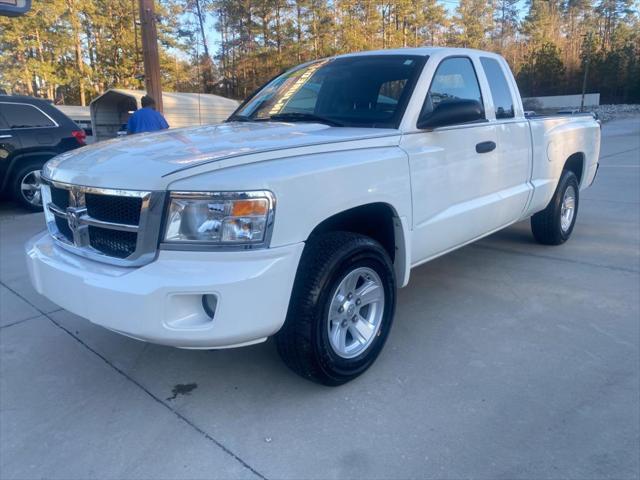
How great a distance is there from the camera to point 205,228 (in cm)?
235

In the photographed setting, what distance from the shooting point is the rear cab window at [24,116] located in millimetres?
8109

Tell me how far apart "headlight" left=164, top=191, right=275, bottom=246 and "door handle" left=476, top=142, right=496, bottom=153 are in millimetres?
2033

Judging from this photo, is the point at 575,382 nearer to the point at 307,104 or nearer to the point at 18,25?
the point at 307,104

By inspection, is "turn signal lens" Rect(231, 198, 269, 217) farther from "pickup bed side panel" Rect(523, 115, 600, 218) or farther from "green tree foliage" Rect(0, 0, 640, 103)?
"green tree foliage" Rect(0, 0, 640, 103)

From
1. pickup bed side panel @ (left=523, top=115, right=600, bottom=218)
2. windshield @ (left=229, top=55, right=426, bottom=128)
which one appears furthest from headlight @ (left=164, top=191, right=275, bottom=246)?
pickup bed side panel @ (left=523, top=115, right=600, bottom=218)

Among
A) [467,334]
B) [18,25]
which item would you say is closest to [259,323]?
[467,334]

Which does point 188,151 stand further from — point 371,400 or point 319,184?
point 371,400

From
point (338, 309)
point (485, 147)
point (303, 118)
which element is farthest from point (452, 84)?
point (338, 309)

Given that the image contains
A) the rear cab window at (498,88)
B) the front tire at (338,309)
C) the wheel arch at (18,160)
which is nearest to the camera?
the front tire at (338,309)

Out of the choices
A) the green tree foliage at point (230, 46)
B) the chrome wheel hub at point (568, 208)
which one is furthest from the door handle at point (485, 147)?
the green tree foliage at point (230, 46)

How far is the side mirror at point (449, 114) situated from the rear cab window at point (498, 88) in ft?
3.32

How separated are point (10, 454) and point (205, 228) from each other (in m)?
1.40

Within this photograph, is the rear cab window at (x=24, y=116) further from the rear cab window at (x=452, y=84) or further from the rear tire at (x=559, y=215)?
the rear tire at (x=559, y=215)

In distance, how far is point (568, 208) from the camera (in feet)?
18.7
